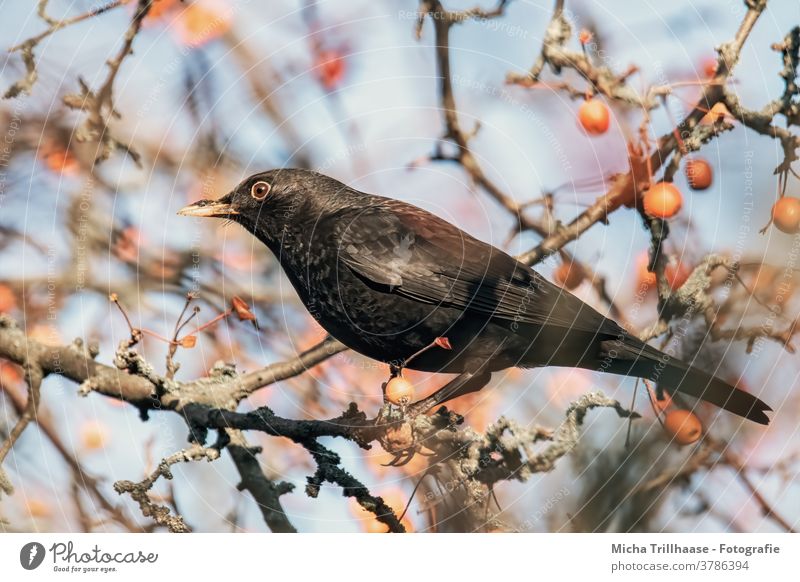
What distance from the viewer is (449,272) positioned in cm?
427

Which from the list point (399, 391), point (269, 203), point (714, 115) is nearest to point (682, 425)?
point (399, 391)

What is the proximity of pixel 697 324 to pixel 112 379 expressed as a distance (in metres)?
2.84

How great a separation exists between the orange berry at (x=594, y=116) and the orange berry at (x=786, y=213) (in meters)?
0.92

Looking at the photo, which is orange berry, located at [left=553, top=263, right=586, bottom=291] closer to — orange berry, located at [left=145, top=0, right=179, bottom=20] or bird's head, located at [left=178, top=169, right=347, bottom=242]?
bird's head, located at [left=178, top=169, right=347, bottom=242]

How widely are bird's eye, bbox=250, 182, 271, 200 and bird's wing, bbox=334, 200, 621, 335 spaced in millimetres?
417

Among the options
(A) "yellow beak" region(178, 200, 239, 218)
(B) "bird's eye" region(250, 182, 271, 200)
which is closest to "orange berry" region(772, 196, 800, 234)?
(B) "bird's eye" region(250, 182, 271, 200)

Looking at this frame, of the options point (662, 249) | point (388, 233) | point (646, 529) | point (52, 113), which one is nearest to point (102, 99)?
point (52, 113)

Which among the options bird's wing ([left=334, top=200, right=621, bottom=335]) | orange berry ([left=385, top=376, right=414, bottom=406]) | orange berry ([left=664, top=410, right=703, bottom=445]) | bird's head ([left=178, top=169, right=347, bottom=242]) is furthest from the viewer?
bird's head ([left=178, top=169, right=347, bottom=242])

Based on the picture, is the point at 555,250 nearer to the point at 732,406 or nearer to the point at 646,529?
the point at 732,406

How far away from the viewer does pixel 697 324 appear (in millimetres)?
4324

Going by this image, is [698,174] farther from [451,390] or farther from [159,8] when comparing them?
[159,8]

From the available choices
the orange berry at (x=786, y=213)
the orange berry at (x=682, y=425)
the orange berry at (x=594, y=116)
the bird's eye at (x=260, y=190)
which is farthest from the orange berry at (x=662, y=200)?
the bird's eye at (x=260, y=190)

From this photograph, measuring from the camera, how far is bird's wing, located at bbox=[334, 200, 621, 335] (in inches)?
165

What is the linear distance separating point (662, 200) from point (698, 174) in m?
0.30
